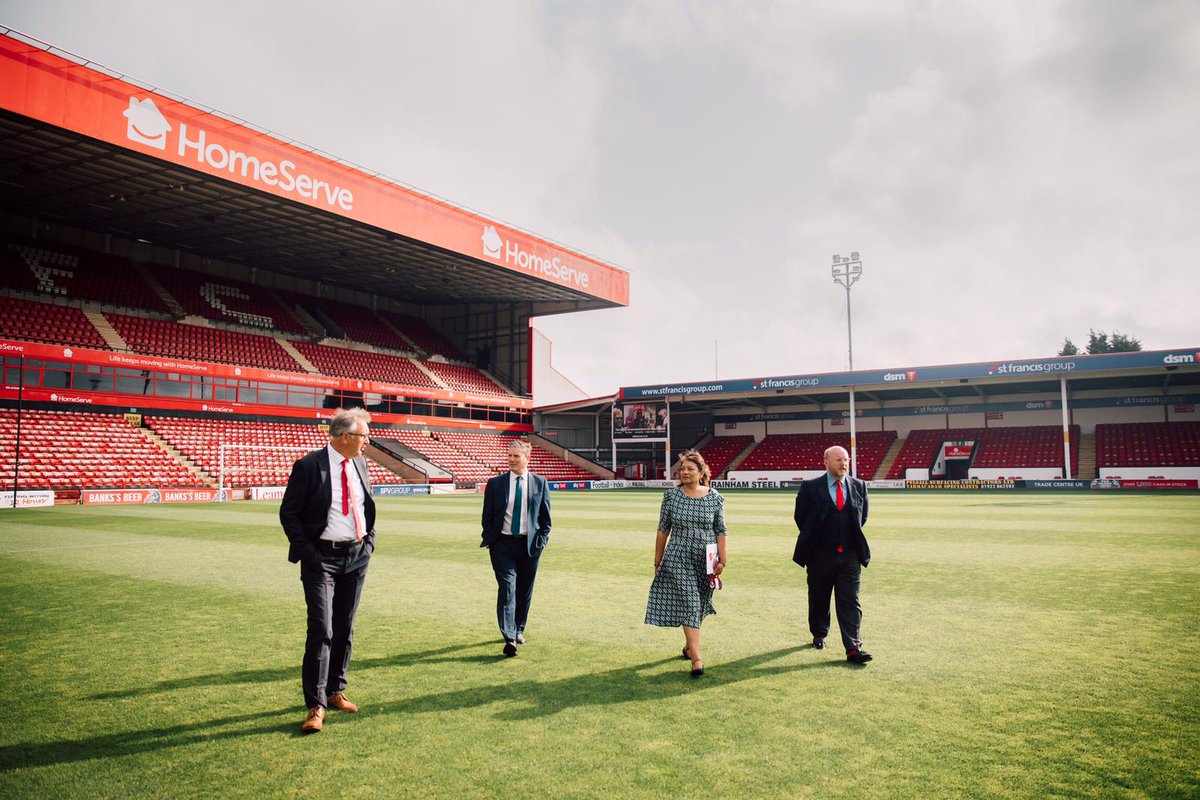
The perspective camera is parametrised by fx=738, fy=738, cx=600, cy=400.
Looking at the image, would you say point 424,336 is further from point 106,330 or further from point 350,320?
point 106,330

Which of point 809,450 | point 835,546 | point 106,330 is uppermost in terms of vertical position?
point 106,330

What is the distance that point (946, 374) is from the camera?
41.3 metres

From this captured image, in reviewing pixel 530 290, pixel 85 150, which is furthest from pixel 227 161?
pixel 530 290

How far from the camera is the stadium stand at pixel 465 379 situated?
5381 centimetres

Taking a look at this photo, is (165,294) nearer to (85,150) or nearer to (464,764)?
(85,150)

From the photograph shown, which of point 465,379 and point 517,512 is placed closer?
point 517,512

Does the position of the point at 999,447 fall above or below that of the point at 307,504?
above

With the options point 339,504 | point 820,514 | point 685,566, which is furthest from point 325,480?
point 820,514

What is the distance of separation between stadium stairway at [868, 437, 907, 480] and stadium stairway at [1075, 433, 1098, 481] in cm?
970

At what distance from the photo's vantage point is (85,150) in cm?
2858

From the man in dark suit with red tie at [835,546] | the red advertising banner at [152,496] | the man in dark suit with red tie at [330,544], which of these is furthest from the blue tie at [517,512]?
the red advertising banner at [152,496]

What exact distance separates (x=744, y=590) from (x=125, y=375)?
35589mm

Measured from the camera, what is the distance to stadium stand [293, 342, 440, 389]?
46344 mm

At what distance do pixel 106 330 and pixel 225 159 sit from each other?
1263 centimetres
